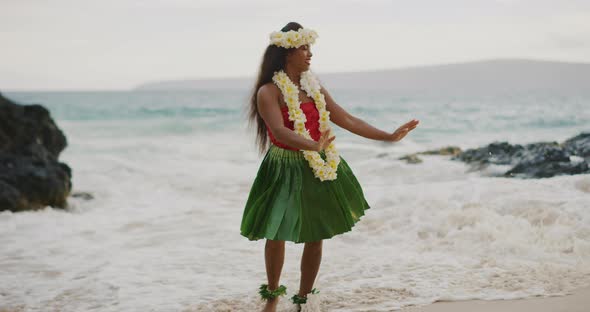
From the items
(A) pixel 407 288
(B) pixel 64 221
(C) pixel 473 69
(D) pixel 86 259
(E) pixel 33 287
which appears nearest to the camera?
(A) pixel 407 288

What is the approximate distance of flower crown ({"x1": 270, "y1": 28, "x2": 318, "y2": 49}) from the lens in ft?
11.2

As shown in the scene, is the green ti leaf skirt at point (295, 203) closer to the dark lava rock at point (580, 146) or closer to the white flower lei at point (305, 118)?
the white flower lei at point (305, 118)

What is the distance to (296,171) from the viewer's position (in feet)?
11.3

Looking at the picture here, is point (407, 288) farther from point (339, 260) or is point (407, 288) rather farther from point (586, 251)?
point (586, 251)

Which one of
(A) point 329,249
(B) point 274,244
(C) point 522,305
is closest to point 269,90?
(B) point 274,244

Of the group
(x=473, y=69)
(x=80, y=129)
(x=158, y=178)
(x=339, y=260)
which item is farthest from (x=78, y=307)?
(x=473, y=69)

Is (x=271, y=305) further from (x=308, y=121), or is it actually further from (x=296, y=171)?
(x=308, y=121)

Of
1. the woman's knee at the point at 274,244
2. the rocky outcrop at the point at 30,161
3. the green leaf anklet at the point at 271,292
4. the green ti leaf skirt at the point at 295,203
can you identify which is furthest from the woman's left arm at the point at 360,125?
the rocky outcrop at the point at 30,161

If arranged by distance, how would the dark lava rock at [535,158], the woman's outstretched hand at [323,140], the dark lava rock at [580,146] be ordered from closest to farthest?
the woman's outstretched hand at [323,140]
the dark lava rock at [535,158]
the dark lava rock at [580,146]

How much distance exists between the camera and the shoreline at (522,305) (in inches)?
139

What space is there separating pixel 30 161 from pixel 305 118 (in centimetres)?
680

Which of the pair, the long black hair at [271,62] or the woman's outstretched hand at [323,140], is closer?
the woman's outstretched hand at [323,140]

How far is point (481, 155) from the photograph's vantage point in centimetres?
1100

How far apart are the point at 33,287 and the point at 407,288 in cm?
295
